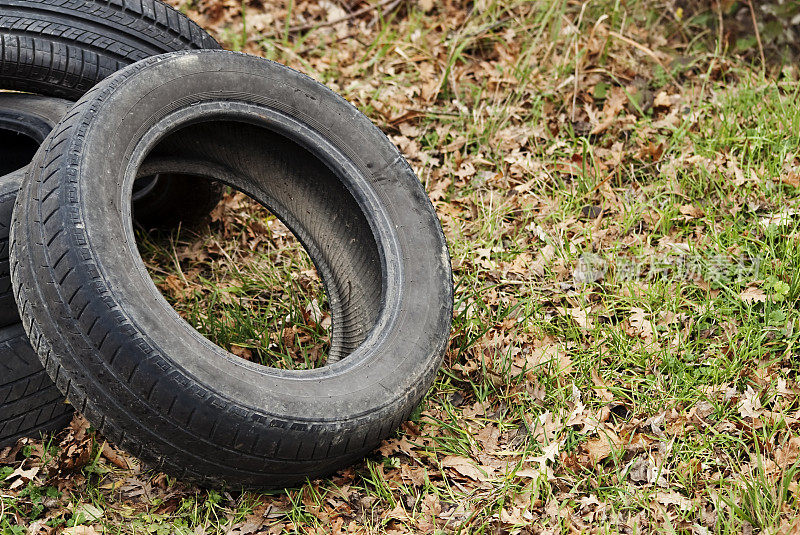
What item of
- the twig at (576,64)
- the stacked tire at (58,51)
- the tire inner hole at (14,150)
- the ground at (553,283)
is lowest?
the ground at (553,283)

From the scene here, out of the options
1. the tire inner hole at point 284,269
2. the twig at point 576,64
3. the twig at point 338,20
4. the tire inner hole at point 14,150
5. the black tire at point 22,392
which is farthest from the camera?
the twig at point 338,20

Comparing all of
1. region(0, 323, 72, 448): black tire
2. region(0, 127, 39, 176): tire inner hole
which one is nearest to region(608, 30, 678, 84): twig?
region(0, 127, 39, 176): tire inner hole

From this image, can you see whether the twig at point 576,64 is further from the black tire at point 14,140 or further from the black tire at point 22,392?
the black tire at point 22,392

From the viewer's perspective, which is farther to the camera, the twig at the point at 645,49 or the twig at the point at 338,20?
the twig at the point at 338,20

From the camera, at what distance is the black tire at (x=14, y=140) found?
3.26 metres

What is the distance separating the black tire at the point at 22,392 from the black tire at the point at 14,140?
13 centimetres

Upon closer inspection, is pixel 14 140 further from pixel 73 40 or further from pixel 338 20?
pixel 338 20

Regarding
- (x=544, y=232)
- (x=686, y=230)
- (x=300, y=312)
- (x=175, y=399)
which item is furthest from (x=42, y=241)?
(x=686, y=230)

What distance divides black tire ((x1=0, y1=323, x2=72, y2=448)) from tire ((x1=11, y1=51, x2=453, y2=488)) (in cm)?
59

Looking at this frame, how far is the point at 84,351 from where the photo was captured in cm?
272

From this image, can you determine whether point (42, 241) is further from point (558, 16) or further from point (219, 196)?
point (558, 16)

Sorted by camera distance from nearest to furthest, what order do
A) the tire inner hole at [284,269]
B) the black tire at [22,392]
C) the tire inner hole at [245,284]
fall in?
the black tire at [22,392]
the tire inner hole at [284,269]
the tire inner hole at [245,284]

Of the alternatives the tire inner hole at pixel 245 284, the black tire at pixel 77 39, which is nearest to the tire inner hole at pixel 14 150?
the black tire at pixel 77 39

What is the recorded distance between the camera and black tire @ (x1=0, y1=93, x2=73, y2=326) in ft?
10.7
